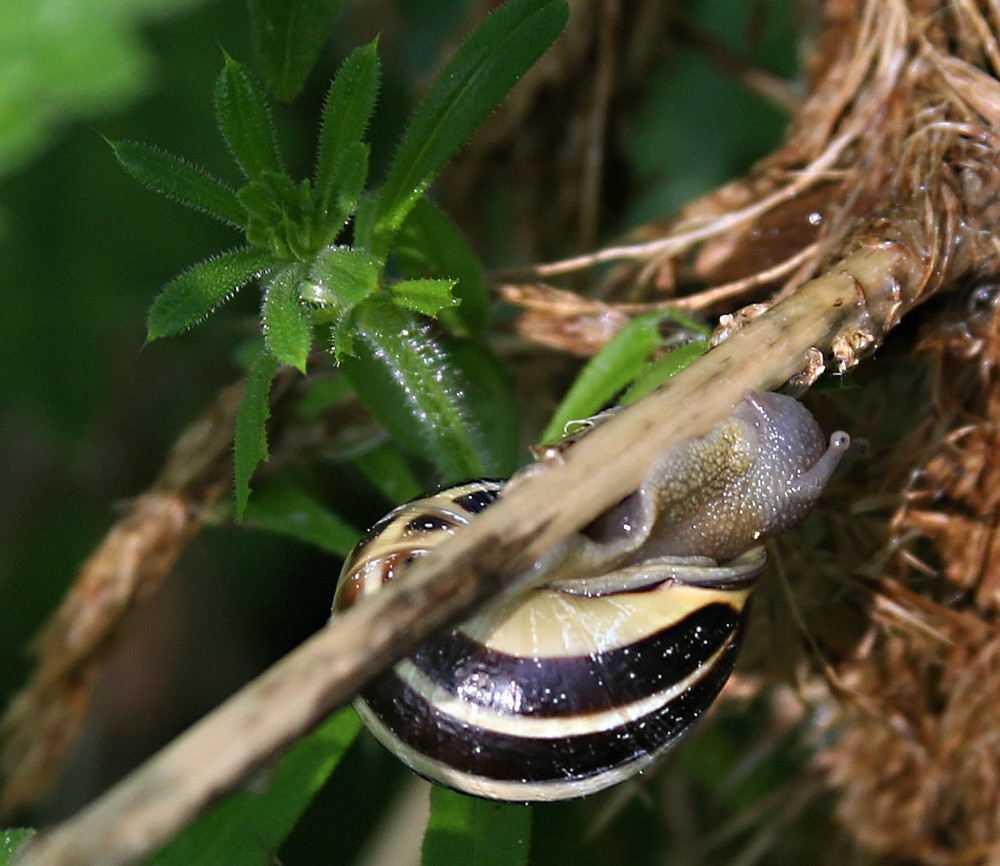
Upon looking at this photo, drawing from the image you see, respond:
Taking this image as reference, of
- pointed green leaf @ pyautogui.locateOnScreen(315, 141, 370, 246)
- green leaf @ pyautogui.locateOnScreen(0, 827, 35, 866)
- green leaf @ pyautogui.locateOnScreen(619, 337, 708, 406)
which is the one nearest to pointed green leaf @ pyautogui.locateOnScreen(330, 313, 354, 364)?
pointed green leaf @ pyautogui.locateOnScreen(315, 141, 370, 246)

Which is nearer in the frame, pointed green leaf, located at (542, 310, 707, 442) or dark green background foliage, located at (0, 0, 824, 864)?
pointed green leaf, located at (542, 310, 707, 442)

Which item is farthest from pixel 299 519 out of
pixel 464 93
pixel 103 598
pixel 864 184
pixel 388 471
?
pixel 864 184

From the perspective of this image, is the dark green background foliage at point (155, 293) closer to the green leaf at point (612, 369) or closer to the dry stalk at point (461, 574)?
the green leaf at point (612, 369)

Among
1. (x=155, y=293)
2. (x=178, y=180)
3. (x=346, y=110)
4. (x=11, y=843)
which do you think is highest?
(x=346, y=110)

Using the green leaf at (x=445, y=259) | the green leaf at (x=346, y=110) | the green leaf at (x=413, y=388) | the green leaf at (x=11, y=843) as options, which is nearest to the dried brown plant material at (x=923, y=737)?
the green leaf at (x=413, y=388)

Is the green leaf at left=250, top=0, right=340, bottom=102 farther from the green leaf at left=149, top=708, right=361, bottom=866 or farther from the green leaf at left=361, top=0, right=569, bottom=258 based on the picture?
the green leaf at left=149, top=708, right=361, bottom=866

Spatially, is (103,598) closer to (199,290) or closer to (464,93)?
(199,290)
